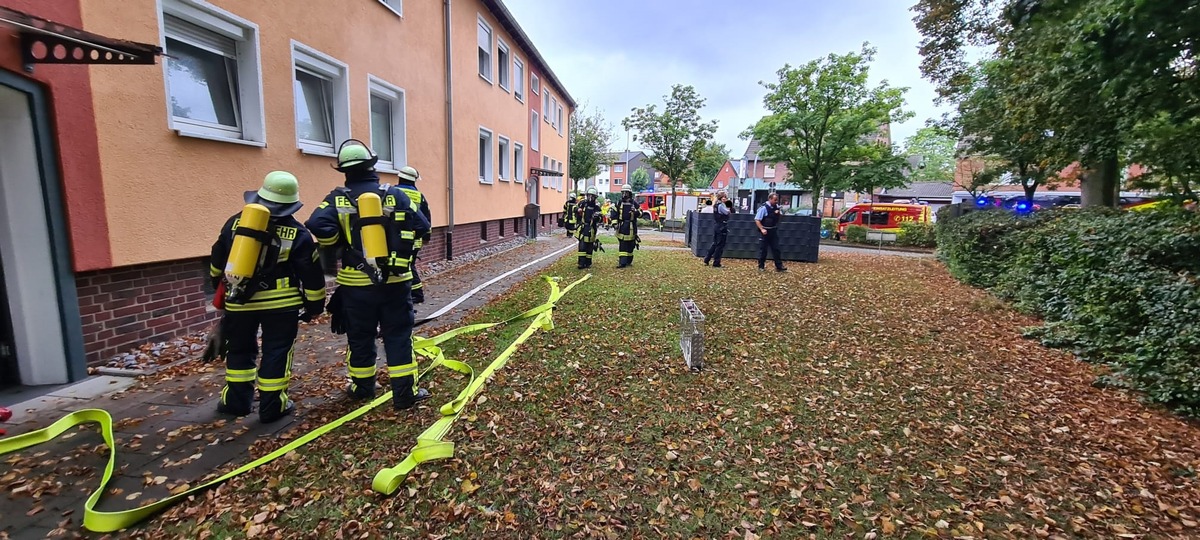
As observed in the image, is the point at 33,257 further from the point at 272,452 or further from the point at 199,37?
the point at 199,37

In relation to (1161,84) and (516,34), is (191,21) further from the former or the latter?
(516,34)

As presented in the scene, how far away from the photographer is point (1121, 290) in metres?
5.61

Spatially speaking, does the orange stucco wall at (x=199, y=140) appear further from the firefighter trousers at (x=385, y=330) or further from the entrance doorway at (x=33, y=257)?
the firefighter trousers at (x=385, y=330)

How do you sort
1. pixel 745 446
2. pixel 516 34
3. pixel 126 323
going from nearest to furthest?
1. pixel 745 446
2. pixel 126 323
3. pixel 516 34

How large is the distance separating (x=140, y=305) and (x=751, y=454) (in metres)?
5.63

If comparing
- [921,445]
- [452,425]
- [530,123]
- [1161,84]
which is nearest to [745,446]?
[921,445]

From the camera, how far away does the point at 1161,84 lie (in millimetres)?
5648

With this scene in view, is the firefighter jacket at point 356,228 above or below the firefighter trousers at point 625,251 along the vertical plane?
above

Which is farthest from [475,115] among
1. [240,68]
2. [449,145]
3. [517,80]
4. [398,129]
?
[240,68]

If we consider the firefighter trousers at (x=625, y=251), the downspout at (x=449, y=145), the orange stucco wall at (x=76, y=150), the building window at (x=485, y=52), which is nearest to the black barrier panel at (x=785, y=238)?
the firefighter trousers at (x=625, y=251)

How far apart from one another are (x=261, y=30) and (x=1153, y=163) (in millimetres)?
11358

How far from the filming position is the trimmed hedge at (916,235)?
2311cm

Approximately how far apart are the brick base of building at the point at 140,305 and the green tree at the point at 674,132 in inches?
1038

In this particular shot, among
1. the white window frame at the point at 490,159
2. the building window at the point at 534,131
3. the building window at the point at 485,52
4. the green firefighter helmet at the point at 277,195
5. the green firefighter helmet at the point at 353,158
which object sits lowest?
the green firefighter helmet at the point at 277,195
